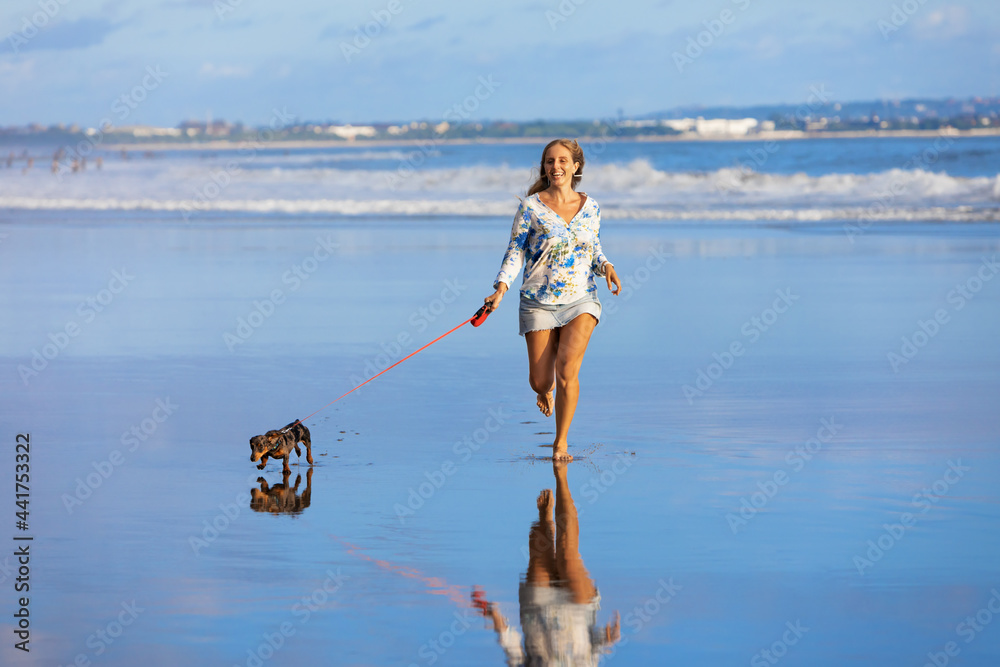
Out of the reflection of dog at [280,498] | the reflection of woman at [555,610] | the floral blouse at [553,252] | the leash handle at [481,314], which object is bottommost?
the reflection of woman at [555,610]

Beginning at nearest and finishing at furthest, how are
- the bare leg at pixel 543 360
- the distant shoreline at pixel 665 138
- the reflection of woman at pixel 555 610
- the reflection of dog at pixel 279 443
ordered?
the reflection of woman at pixel 555 610
the reflection of dog at pixel 279 443
the bare leg at pixel 543 360
the distant shoreline at pixel 665 138

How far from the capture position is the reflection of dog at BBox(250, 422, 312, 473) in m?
6.45

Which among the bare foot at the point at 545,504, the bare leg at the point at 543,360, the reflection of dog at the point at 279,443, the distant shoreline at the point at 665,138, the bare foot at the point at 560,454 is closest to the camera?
the bare foot at the point at 545,504

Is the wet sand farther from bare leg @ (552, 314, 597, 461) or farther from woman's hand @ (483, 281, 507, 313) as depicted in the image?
woman's hand @ (483, 281, 507, 313)

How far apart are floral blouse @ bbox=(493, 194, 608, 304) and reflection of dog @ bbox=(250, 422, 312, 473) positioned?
1.29m

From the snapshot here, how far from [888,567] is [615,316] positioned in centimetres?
773

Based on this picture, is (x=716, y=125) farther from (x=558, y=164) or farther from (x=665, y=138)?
(x=558, y=164)

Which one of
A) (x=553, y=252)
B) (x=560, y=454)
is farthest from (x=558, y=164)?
(x=560, y=454)

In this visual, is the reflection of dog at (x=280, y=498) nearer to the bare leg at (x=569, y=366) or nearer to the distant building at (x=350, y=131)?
the bare leg at (x=569, y=366)

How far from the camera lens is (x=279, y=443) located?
6.52 m

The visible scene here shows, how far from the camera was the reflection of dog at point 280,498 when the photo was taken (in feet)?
19.2

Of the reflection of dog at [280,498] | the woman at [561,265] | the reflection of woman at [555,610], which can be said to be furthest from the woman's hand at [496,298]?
the reflection of woman at [555,610]

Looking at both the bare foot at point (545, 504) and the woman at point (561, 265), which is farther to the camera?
the woman at point (561, 265)

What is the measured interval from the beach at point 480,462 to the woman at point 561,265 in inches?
21.6
